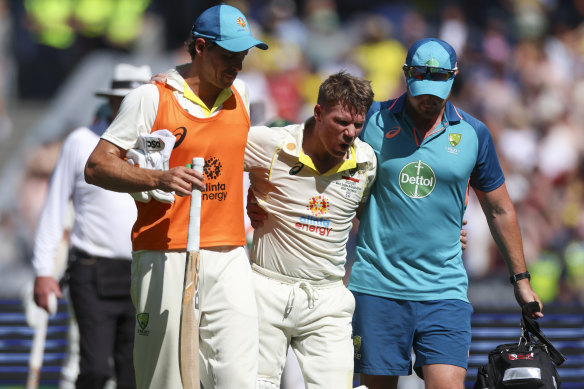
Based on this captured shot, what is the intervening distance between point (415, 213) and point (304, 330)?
3.08 ft

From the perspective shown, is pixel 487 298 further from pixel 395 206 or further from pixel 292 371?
pixel 395 206

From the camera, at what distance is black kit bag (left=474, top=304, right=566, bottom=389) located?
5.70 m

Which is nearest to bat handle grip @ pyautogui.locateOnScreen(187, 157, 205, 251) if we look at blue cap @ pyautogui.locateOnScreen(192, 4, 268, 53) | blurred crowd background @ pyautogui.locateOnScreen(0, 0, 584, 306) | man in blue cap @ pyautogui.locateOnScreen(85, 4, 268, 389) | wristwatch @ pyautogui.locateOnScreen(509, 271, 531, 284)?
man in blue cap @ pyautogui.locateOnScreen(85, 4, 268, 389)

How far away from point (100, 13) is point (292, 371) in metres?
8.77

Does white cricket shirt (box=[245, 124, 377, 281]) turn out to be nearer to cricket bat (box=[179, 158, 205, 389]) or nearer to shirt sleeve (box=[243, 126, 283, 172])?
shirt sleeve (box=[243, 126, 283, 172])

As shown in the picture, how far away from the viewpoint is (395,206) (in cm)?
584

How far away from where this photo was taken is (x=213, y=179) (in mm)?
5105

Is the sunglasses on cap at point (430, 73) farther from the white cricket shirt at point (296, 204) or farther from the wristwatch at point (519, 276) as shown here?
the wristwatch at point (519, 276)

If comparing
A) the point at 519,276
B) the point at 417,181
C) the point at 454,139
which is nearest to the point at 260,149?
the point at 417,181

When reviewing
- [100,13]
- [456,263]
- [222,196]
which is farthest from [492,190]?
[100,13]

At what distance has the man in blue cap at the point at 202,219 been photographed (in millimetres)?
4980

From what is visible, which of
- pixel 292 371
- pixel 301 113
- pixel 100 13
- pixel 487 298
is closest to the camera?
pixel 292 371

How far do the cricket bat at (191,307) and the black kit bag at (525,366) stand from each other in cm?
189

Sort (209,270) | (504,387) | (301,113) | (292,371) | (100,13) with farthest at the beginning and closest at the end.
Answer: (100,13) → (301,113) → (292,371) → (504,387) → (209,270)
